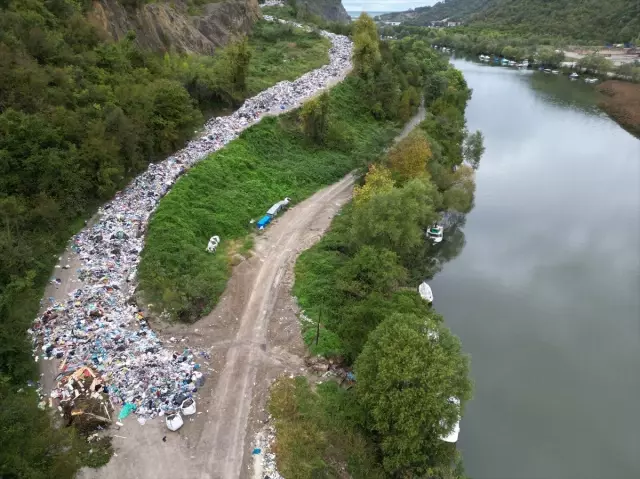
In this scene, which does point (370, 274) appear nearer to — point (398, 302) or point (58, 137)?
point (398, 302)

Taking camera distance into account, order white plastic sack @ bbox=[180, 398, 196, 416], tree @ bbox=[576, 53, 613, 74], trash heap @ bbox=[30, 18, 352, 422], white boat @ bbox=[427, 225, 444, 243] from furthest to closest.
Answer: tree @ bbox=[576, 53, 613, 74] → white boat @ bbox=[427, 225, 444, 243] → trash heap @ bbox=[30, 18, 352, 422] → white plastic sack @ bbox=[180, 398, 196, 416]

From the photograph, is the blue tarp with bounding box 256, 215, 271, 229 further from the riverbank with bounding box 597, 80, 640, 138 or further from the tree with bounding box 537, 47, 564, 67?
the tree with bounding box 537, 47, 564, 67

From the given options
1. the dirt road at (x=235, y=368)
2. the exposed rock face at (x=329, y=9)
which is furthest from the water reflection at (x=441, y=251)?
the exposed rock face at (x=329, y=9)

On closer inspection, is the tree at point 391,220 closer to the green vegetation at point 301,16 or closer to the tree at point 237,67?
the tree at point 237,67

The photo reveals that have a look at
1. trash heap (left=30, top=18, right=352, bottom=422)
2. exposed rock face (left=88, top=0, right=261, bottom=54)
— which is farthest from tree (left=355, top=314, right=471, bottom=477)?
exposed rock face (left=88, top=0, right=261, bottom=54)

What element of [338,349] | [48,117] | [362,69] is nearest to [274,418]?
[338,349]

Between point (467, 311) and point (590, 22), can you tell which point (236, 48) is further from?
point (590, 22)

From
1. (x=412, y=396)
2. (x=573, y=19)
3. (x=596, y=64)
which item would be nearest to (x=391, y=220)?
(x=412, y=396)

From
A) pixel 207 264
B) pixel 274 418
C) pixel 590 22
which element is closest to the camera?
pixel 274 418

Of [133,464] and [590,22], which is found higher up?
[590,22]
